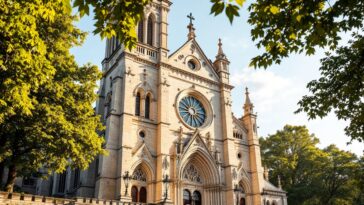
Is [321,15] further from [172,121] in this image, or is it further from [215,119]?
[215,119]

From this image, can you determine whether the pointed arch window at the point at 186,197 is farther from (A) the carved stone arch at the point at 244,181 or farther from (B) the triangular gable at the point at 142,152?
(A) the carved stone arch at the point at 244,181

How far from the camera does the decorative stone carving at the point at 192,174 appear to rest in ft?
97.4

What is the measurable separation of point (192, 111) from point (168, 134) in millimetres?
4829

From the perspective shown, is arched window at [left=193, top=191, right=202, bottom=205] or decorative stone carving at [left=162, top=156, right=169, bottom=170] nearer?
decorative stone carving at [left=162, top=156, right=169, bottom=170]

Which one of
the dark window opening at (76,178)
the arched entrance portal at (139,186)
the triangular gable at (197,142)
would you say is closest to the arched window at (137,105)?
the arched entrance portal at (139,186)

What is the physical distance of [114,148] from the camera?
26.1 m

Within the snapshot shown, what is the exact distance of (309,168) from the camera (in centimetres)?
3894

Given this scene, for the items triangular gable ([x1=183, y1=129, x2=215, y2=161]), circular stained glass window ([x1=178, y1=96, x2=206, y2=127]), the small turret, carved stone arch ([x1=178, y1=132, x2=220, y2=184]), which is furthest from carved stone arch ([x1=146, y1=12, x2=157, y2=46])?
A: carved stone arch ([x1=178, y1=132, x2=220, y2=184])

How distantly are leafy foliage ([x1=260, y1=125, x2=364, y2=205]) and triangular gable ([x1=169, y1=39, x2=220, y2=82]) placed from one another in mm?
14407

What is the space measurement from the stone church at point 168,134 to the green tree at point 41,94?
7.80 m

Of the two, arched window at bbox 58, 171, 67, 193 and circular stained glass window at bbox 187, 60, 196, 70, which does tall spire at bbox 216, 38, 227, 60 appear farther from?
arched window at bbox 58, 171, 67, 193

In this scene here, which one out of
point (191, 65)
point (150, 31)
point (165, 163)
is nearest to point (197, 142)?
point (165, 163)

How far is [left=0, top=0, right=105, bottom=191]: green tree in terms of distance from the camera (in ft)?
41.0

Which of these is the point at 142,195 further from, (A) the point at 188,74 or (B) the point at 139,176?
(A) the point at 188,74
